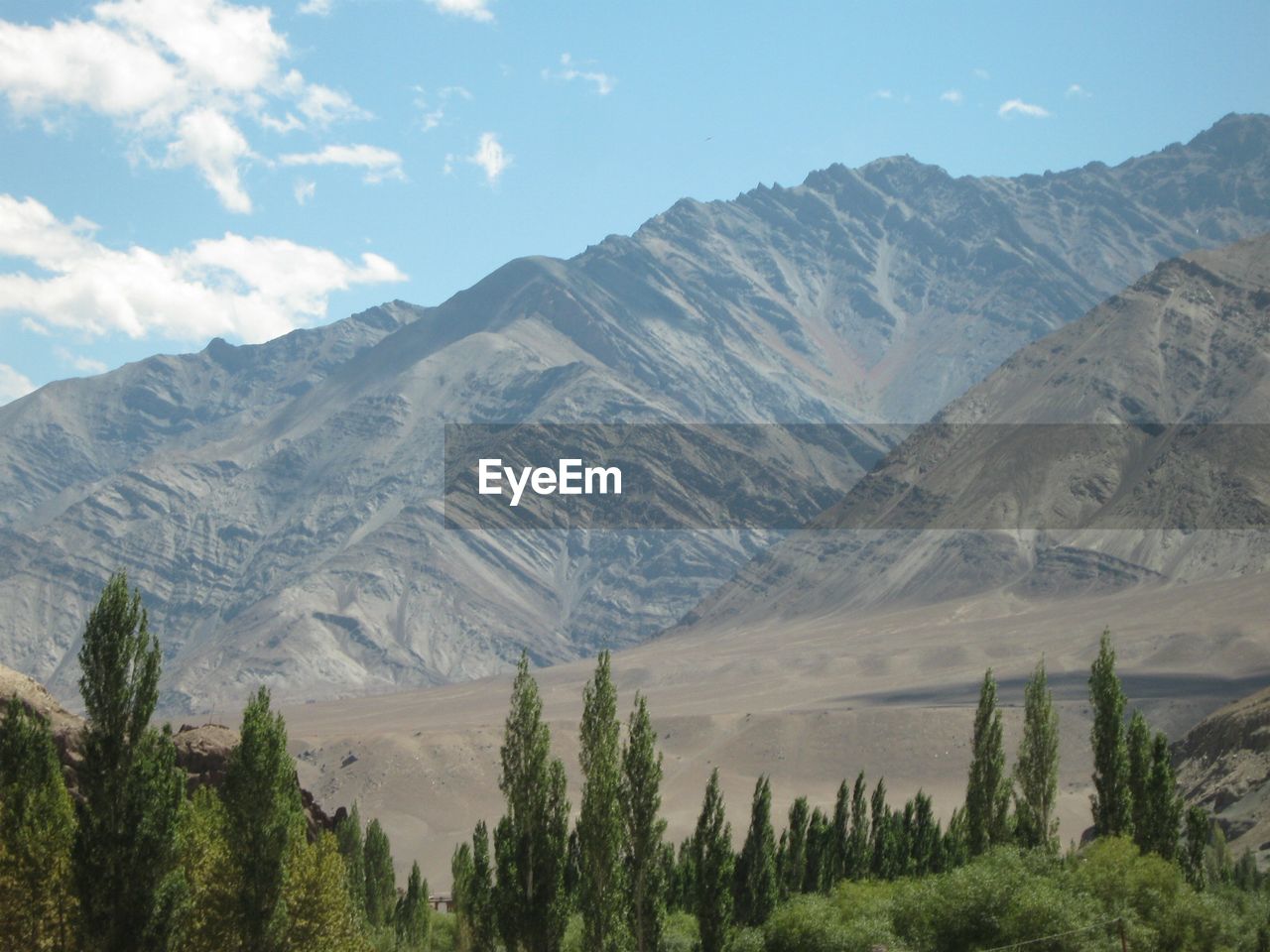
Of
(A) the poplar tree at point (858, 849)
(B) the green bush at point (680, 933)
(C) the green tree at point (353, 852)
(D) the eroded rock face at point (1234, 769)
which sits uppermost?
(C) the green tree at point (353, 852)

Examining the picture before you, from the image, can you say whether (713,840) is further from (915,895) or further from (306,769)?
(306,769)

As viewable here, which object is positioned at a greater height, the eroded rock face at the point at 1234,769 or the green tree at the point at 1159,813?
the green tree at the point at 1159,813

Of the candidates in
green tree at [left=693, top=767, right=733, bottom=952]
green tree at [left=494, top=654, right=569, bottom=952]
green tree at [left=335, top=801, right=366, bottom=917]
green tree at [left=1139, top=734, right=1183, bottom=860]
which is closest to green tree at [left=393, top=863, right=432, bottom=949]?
green tree at [left=335, top=801, right=366, bottom=917]

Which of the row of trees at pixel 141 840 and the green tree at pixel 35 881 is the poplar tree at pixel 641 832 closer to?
the row of trees at pixel 141 840

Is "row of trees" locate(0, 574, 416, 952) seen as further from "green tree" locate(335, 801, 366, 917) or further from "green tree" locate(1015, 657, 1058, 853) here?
"green tree" locate(1015, 657, 1058, 853)

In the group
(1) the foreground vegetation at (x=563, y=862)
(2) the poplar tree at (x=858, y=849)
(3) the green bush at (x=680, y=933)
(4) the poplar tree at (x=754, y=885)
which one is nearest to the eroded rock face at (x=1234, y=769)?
(2) the poplar tree at (x=858, y=849)

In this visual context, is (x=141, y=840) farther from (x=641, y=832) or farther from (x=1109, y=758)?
(x=1109, y=758)

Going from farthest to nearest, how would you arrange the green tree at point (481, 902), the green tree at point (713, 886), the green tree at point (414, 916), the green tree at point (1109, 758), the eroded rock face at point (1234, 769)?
the eroded rock face at point (1234, 769), the green tree at point (414, 916), the green tree at point (1109, 758), the green tree at point (713, 886), the green tree at point (481, 902)
